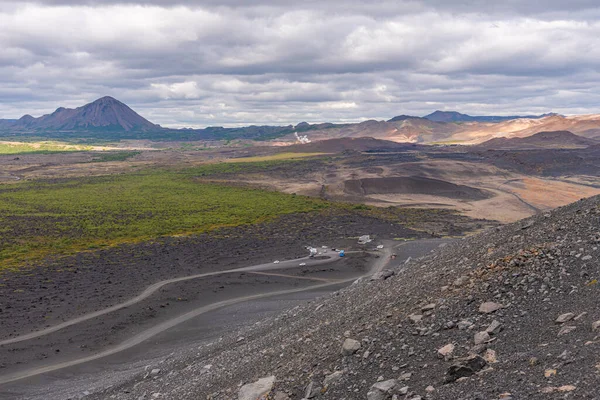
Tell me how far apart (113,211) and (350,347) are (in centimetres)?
8037

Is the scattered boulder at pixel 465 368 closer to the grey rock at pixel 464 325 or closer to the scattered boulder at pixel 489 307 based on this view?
the grey rock at pixel 464 325

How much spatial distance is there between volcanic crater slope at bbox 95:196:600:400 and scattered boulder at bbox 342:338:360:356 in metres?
0.03

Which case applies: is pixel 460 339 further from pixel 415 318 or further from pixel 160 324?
pixel 160 324

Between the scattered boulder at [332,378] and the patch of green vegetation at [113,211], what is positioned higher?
the scattered boulder at [332,378]

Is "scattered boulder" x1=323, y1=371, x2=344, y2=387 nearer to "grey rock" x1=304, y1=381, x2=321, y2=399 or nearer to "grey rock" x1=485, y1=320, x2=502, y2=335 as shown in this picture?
"grey rock" x1=304, y1=381, x2=321, y2=399

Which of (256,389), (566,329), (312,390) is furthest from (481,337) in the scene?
(256,389)

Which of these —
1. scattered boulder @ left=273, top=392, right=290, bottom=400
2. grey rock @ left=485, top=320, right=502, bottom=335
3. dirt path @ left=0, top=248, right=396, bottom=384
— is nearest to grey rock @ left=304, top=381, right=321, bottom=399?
scattered boulder @ left=273, top=392, right=290, bottom=400

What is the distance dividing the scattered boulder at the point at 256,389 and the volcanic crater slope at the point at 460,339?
5 cm

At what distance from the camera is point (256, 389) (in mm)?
16203

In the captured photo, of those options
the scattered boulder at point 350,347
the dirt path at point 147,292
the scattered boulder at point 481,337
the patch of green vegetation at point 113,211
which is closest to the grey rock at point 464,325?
the scattered boulder at point 481,337

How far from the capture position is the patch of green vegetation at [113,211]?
62.8 meters

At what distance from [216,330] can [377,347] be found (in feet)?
68.8

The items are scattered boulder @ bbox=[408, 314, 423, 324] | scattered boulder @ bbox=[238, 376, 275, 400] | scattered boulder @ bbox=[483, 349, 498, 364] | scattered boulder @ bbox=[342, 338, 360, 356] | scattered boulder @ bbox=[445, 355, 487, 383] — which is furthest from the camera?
scattered boulder @ bbox=[408, 314, 423, 324]

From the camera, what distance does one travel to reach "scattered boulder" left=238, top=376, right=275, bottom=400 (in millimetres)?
15875
